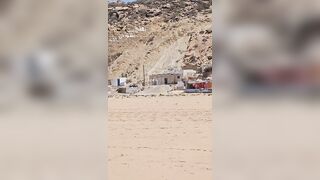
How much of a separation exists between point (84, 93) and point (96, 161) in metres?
0.31

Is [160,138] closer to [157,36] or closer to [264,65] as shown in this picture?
[157,36]

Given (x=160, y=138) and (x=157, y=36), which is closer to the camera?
(x=160, y=138)

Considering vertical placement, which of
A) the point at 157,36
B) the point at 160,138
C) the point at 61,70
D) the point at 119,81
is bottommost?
the point at 160,138

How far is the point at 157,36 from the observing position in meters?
5.12

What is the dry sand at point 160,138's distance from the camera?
2.76m

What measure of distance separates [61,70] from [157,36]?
3.19 meters

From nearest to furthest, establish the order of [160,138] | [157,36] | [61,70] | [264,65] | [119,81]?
[264,65] < [61,70] < [160,138] < [157,36] < [119,81]

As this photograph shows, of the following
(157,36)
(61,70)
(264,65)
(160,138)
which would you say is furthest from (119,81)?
(264,65)

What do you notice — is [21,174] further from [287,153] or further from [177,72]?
[177,72]

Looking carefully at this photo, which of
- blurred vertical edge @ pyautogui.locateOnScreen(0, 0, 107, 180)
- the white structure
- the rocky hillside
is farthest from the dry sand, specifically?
blurred vertical edge @ pyautogui.locateOnScreen(0, 0, 107, 180)

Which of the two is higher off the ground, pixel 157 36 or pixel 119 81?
pixel 157 36

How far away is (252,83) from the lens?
1770mm

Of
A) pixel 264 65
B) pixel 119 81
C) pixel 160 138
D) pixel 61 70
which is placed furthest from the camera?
pixel 119 81

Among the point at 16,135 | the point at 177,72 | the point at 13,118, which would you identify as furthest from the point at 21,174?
the point at 177,72
